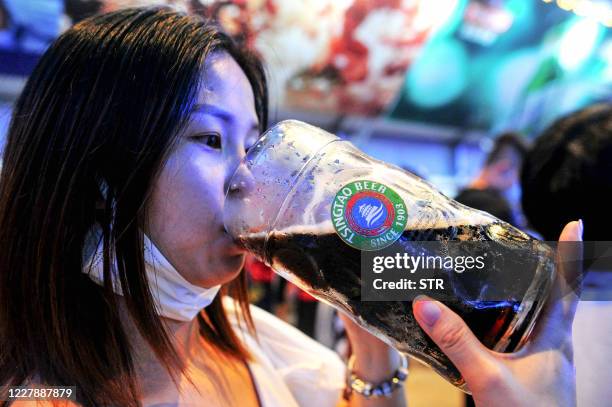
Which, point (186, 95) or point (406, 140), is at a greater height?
point (186, 95)

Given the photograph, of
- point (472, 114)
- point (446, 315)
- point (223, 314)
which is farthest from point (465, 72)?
point (446, 315)

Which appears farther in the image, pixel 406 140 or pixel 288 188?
pixel 406 140

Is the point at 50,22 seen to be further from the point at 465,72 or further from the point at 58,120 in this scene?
the point at 465,72

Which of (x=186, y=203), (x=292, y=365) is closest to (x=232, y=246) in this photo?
(x=186, y=203)

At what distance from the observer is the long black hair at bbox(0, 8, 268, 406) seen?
556mm

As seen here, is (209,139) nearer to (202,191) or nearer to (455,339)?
(202,191)

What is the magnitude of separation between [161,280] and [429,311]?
1.03ft

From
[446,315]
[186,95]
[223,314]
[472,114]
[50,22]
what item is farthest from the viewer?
[472,114]

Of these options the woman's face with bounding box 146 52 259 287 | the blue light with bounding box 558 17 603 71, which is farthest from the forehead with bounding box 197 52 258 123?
the blue light with bounding box 558 17 603 71

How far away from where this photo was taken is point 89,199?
0.57m

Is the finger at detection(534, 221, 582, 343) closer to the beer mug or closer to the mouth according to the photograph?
the beer mug

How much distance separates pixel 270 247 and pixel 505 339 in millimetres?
241

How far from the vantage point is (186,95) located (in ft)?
1.85

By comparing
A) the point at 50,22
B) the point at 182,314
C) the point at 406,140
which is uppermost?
the point at 50,22
